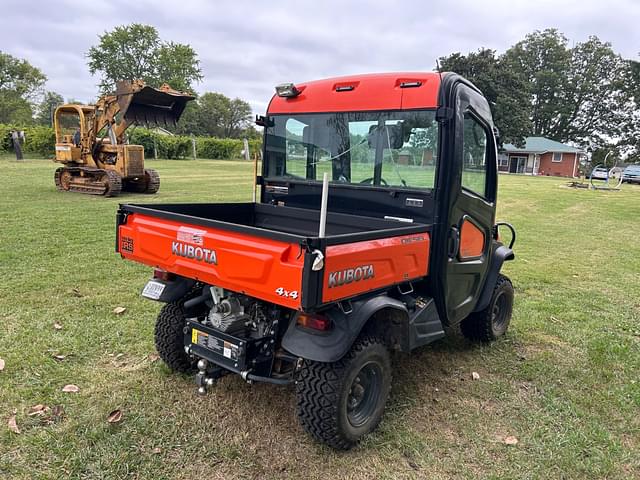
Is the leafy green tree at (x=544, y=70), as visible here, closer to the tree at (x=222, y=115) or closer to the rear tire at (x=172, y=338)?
the tree at (x=222, y=115)

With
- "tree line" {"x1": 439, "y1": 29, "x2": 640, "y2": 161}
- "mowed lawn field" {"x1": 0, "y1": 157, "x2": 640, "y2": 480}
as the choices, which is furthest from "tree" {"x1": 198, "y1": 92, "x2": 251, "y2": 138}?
"mowed lawn field" {"x1": 0, "y1": 157, "x2": 640, "y2": 480}

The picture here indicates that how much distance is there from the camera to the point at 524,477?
2590 mm

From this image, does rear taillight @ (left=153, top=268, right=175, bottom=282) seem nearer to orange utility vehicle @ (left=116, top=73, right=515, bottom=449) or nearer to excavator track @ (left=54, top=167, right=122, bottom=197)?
orange utility vehicle @ (left=116, top=73, right=515, bottom=449)

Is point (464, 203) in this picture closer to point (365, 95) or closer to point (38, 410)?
point (365, 95)

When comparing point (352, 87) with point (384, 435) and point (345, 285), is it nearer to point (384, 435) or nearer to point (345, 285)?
point (345, 285)

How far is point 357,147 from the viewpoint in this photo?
12.0 ft

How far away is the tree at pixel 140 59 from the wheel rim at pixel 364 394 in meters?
57.4

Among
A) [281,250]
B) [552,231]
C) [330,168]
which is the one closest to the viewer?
[281,250]

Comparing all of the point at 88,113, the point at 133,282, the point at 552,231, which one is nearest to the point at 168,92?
the point at 88,113

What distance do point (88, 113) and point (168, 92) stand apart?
271 cm

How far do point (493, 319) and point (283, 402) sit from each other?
7.19ft

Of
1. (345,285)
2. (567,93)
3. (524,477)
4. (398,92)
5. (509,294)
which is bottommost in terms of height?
(524,477)

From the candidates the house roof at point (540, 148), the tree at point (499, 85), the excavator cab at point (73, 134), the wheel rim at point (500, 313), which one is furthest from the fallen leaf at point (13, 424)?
the house roof at point (540, 148)

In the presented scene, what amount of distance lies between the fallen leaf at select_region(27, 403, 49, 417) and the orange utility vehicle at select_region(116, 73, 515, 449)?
2.60 ft
